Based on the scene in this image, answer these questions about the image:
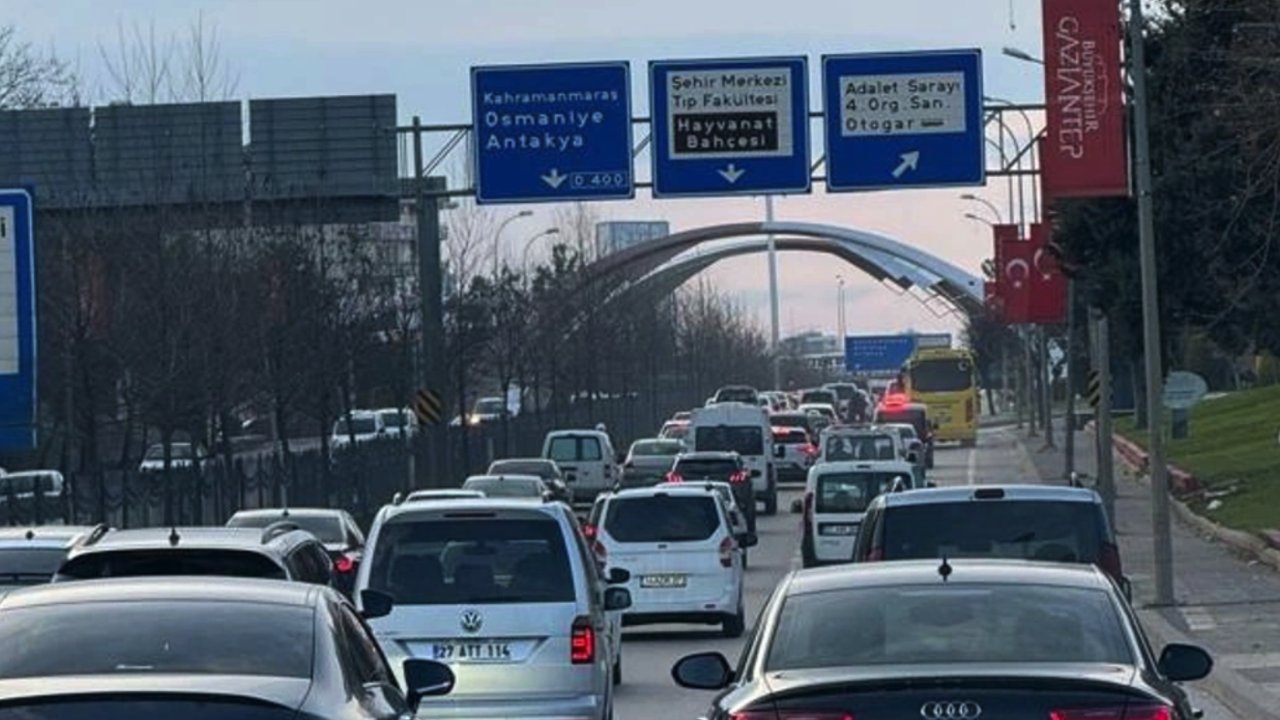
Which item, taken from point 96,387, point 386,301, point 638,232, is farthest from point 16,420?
point 638,232

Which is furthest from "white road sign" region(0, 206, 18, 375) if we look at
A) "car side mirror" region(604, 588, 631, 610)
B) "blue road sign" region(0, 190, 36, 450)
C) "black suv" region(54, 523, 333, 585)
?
"black suv" region(54, 523, 333, 585)

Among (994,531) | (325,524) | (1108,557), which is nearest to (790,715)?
(994,531)

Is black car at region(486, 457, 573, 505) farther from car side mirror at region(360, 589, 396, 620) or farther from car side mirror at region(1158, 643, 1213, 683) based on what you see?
car side mirror at region(1158, 643, 1213, 683)

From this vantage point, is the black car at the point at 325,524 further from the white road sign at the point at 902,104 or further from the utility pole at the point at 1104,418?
the utility pole at the point at 1104,418

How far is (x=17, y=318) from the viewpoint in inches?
1262

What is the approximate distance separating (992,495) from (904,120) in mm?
24400

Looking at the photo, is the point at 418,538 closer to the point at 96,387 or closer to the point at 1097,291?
the point at 96,387

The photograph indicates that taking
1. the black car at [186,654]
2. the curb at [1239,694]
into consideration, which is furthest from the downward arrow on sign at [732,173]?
the black car at [186,654]

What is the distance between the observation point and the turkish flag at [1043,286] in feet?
189

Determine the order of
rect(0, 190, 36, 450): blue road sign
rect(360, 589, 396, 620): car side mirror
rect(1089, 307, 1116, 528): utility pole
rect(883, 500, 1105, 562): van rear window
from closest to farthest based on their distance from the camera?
rect(360, 589, 396, 620): car side mirror, rect(883, 500, 1105, 562): van rear window, rect(0, 190, 36, 450): blue road sign, rect(1089, 307, 1116, 528): utility pole

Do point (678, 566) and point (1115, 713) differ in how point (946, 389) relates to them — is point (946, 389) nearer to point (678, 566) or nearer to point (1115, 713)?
point (678, 566)

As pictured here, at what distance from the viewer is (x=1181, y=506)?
163 ft

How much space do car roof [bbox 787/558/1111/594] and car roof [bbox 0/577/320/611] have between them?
1938 mm

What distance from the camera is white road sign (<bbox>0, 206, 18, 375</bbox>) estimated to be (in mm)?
31953
